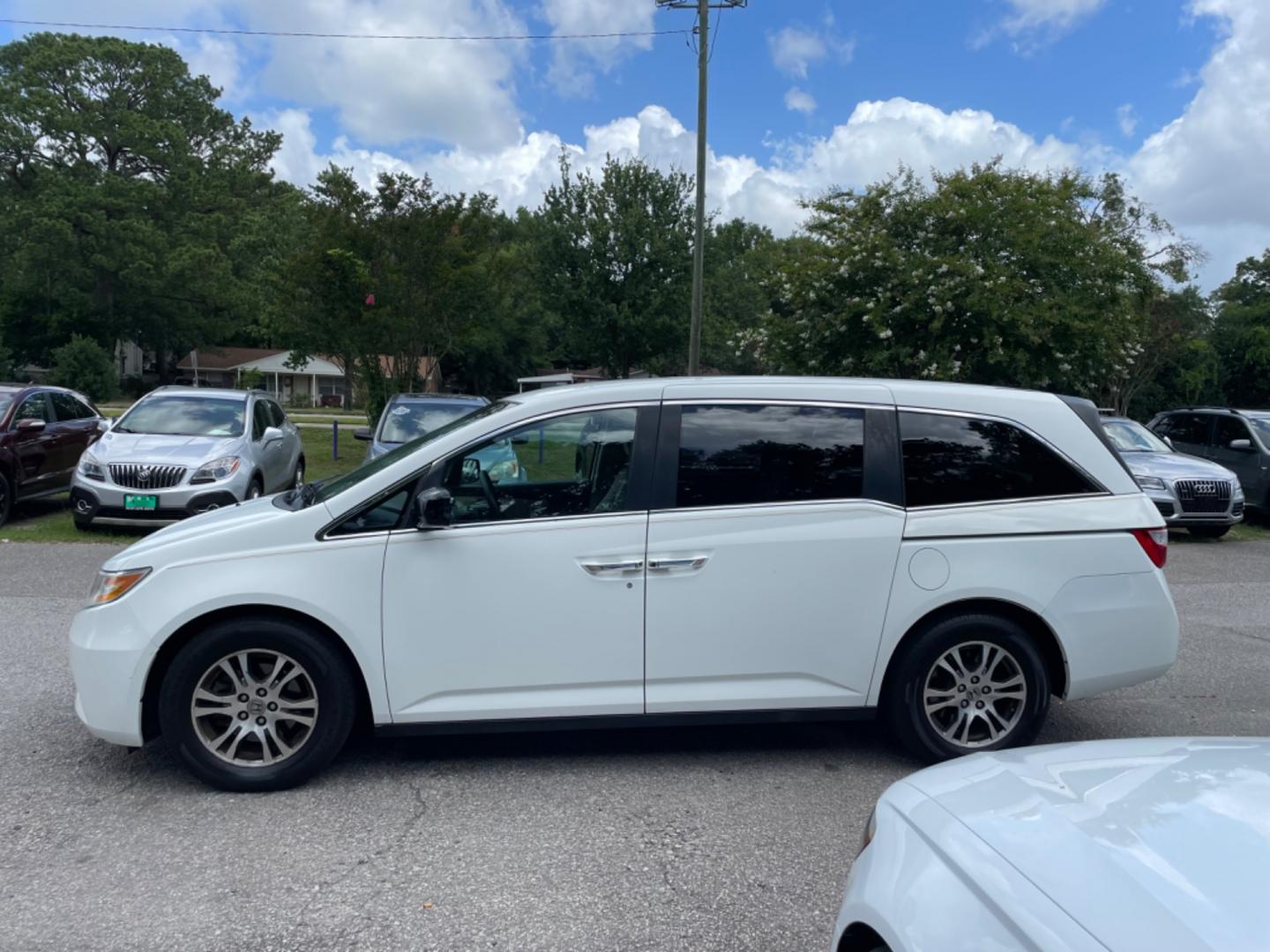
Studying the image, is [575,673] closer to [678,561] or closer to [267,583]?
[678,561]

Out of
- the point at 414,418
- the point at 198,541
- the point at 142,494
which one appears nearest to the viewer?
the point at 198,541

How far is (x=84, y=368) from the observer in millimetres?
48094

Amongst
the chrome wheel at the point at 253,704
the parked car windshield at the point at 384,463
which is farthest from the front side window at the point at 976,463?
the chrome wheel at the point at 253,704

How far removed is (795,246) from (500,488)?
1884 centimetres

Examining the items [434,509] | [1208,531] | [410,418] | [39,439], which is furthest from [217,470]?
[1208,531]

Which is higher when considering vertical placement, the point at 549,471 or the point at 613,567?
the point at 549,471

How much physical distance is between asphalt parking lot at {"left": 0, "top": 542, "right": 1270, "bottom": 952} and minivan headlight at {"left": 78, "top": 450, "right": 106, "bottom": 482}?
5.58 m

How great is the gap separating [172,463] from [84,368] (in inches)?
1743

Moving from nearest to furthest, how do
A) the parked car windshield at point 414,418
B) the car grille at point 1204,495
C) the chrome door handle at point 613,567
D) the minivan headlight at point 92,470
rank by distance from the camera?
the chrome door handle at point 613,567 < the minivan headlight at point 92,470 < the parked car windshield at point 414,418 < the car grille at point 1204,495

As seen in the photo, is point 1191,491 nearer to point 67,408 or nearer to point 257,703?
point 257,703

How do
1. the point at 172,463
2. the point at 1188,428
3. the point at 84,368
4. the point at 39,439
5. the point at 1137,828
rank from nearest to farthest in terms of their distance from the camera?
the point at 1137,828
the point at 172,463
the point at 39,439
the point at 1188,428
the point at 84,368

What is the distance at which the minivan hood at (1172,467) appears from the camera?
1288 cm

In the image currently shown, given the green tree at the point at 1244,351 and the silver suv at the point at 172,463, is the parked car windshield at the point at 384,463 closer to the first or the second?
the silver suv at the point at 172,463

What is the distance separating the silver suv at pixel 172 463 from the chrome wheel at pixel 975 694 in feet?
26.4
